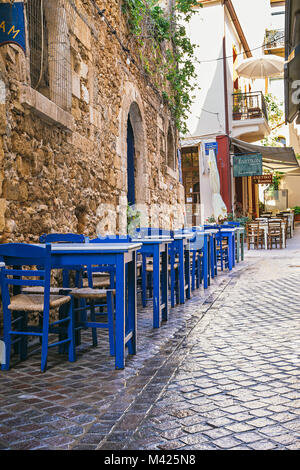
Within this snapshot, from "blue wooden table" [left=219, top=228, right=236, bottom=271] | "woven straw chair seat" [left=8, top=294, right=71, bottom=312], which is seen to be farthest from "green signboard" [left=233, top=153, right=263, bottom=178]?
"woven straw chair seat" [left=8, top=294, right=71, bottom=312]

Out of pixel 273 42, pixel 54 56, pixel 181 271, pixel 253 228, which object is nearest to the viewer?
pixel 54 56

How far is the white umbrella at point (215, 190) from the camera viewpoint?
50.3 ft

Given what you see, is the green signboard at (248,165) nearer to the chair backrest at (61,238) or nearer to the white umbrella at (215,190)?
the white umbrella at (215,190)

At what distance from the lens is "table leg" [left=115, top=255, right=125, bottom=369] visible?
3213 millimetres

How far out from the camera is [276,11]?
106 ft

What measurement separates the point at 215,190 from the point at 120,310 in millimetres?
12962

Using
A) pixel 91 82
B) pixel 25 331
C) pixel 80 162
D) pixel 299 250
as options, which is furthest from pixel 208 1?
pixel 25 331

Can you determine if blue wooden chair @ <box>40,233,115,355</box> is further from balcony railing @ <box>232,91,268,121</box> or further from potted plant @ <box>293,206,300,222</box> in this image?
potted plant @ <box>293,206,300,222</box>

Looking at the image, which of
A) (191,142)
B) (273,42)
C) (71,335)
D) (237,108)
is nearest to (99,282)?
(71,335)

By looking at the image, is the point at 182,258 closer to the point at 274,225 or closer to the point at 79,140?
the point at 79,140

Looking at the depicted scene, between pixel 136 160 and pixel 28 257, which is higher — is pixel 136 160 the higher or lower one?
the higher one

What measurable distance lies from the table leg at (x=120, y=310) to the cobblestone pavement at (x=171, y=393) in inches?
3.9

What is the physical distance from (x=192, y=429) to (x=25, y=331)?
68.3 inches

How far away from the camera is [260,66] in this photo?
58.3ft
